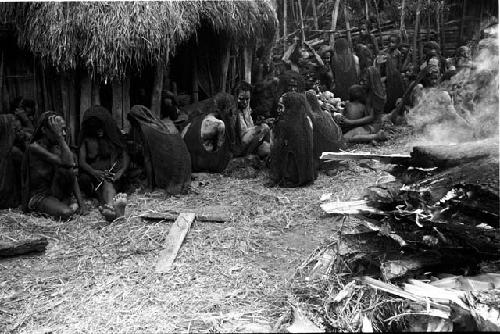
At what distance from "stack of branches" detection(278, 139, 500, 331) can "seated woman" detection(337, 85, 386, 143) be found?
544cm

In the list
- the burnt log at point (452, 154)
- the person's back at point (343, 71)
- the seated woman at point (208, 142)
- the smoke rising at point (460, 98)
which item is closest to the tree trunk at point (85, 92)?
the seated woman at point (208, 142)

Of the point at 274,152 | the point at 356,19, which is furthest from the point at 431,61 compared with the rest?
the point at 274,152

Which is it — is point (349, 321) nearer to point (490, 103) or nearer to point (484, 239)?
point (484, 239)

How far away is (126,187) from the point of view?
21.4 feet

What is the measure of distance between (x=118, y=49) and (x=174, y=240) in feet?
10.7

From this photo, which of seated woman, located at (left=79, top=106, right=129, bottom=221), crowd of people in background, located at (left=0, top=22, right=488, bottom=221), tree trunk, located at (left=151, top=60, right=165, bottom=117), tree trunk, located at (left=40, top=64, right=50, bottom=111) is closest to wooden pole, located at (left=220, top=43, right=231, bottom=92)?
crowd of people in background, located at (left=0, top=22, right=488, bottom=221)

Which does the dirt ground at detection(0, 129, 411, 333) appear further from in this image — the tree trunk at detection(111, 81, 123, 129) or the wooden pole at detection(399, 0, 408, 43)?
the wooden pole at detection(399, 0, 408, 43)

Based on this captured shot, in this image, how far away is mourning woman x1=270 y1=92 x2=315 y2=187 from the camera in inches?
258

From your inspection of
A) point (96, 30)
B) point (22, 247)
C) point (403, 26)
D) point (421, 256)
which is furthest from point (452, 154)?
point (403, 26)

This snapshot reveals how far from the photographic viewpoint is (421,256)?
3225mm

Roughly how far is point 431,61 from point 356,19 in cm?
467

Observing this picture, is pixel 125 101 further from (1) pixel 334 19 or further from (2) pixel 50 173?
(1) pixel 334 19

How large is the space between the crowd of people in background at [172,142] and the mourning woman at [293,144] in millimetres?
14

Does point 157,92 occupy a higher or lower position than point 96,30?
lower
